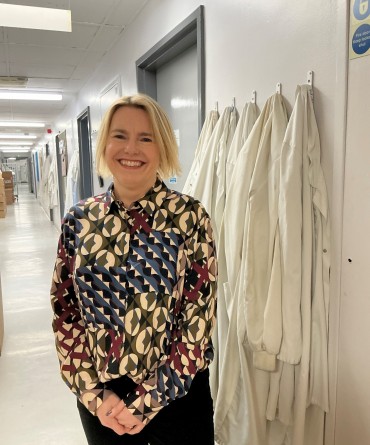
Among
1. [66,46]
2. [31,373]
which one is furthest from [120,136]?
[66,46]

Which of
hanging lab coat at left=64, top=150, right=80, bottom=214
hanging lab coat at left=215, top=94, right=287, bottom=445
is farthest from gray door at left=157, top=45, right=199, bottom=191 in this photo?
hanging lab coat at left=64, top=150, right=80, bottom=214

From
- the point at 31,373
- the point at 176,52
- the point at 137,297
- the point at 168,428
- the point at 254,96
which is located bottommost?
the point at 31,373

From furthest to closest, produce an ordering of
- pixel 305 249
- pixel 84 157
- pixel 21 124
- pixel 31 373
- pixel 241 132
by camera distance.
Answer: pixel 21 124 → pixel 84 157 → pixel 31 373 → pixel 241 132 → pixel 305 249

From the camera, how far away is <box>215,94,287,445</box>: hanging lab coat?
1493mm

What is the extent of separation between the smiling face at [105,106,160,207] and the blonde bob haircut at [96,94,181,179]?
1 cm

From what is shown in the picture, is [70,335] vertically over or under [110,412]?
over

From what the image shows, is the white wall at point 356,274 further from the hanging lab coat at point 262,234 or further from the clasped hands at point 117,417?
the clasped hands at point 117,417

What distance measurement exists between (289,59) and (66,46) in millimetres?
2940

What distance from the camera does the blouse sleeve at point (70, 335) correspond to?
1069 millimetres

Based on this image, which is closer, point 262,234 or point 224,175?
point 262,234

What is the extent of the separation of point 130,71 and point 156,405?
2.97 metres

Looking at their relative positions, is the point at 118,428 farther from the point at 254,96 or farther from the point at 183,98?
the point at 183,98

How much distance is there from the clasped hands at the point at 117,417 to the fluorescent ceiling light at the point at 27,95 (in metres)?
5.55

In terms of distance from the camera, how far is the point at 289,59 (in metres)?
1.45
